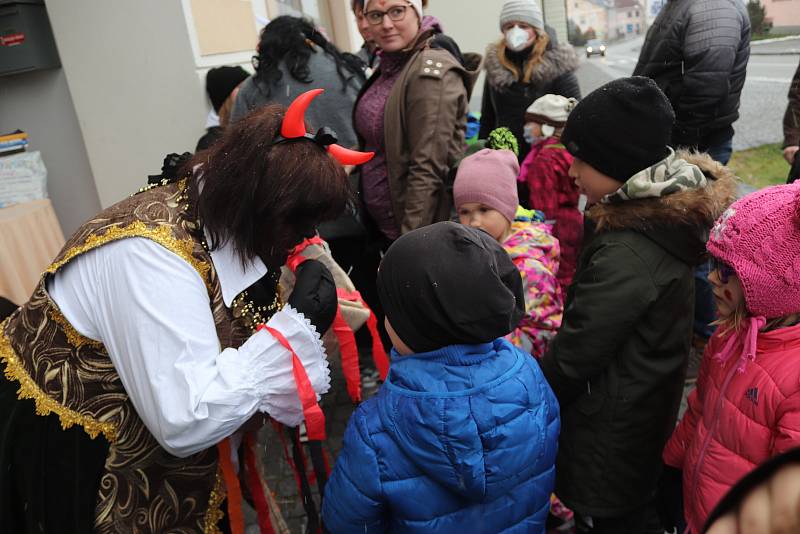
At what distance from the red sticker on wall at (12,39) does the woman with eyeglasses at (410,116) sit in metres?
2.62

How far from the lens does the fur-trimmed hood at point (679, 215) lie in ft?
5.61

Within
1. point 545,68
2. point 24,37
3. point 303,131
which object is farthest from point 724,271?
point 24,37

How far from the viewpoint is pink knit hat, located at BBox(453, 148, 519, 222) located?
246cm

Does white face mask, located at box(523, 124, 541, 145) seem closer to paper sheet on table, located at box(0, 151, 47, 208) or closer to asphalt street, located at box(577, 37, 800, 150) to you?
paper sheet on table, located at box(0, 151, 47, 208)

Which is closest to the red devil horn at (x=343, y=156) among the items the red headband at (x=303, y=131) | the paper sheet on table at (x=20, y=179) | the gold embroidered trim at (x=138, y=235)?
the red headband at (x=303, y=131)

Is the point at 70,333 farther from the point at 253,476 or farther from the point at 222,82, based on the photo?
the point at 222,82

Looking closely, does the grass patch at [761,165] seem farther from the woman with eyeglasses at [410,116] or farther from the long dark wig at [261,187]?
the long dark wig at [261,187]

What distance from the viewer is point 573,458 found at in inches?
75.9

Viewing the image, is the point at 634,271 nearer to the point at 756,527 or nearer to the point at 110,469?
the point at 756,527

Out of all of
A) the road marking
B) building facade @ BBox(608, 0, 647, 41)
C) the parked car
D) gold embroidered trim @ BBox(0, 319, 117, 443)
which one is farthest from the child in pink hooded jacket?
the road marking

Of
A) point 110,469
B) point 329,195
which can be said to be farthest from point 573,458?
point 110,469

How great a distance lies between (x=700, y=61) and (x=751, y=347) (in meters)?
2.26

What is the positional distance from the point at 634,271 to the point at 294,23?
7.73 ft

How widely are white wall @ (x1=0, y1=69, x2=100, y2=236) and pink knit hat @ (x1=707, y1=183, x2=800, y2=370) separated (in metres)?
4.38
